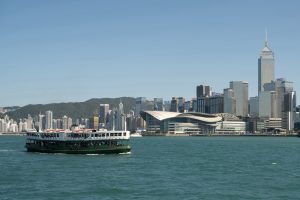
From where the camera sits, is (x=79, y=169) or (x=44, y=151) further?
(x=44, y=151)

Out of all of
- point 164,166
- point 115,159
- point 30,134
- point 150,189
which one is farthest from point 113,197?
point 30,134

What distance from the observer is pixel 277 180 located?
52.1 meters

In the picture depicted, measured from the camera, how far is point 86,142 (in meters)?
86.4

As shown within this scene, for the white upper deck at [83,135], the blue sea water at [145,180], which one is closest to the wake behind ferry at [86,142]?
the white upper deck at [83,135]

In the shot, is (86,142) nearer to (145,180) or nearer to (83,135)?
(83,135)

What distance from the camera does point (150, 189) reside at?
4559cm

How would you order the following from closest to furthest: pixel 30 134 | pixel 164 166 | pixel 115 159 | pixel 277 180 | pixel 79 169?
pixel 277 180 < pixel 79 169 < pixel 164 166 < pixel 115 159 < pixel 30 134

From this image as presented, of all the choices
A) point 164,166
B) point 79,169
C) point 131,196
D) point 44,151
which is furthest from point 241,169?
point 44,151

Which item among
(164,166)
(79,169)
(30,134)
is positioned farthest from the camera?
(30,134)

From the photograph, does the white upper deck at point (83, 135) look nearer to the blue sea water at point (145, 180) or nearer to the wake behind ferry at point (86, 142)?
the wake behind ferry at point (86, 142)

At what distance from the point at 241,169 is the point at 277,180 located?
10.6m

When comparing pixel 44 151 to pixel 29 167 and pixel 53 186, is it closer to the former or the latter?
pixel 29 167

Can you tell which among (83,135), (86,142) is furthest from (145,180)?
(83,135)

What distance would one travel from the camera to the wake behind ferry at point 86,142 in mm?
85250
